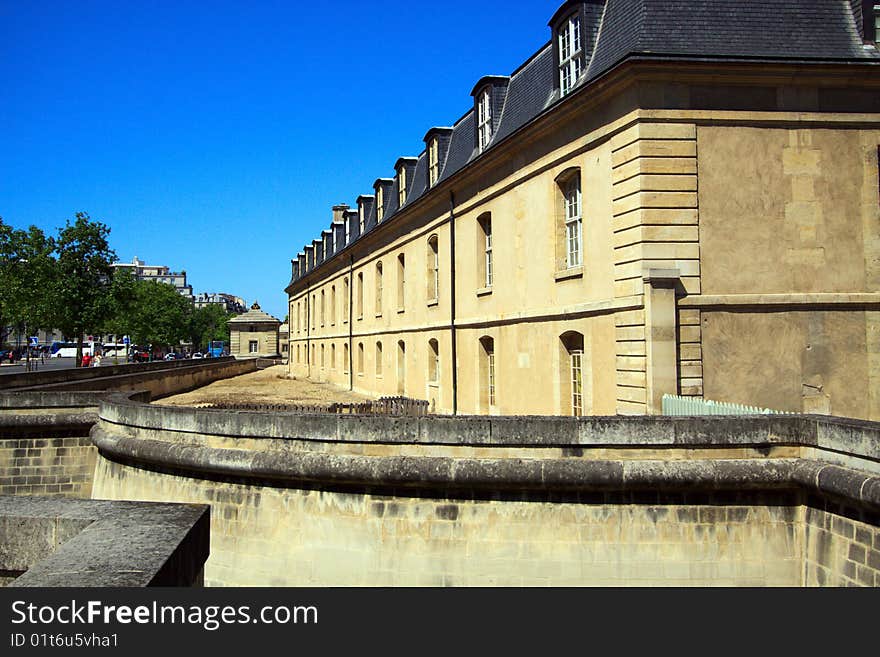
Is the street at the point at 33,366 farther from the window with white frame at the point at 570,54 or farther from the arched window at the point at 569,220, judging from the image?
the window with white frame at the point at 570,54

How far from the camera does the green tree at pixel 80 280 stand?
2888 cm

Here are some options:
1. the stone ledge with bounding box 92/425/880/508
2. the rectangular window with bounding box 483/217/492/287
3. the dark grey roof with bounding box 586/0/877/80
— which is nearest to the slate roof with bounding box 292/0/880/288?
the dark grey roof with bounding box 586/0/877/80

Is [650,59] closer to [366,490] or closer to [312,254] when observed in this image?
[366,490]

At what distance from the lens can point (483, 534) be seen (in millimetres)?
6836

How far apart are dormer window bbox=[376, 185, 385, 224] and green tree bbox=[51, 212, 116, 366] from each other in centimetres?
1122

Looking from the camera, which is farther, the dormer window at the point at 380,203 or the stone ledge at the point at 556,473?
the dormer window at the point at 380,203

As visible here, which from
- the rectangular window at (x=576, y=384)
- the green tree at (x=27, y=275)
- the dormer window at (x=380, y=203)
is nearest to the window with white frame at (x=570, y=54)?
the rectangular window at (x=576, y=384)

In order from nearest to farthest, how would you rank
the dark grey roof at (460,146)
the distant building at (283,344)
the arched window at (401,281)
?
the dark grey roof at (460,146)
the arched window at (401,281)
the distant building at (283,344)

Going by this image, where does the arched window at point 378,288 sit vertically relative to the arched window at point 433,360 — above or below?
above

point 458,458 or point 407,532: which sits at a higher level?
point 458,458

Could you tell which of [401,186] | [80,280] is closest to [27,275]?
[80,280]

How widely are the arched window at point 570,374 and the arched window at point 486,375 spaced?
12.7 ft

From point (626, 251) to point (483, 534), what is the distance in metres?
6.07
